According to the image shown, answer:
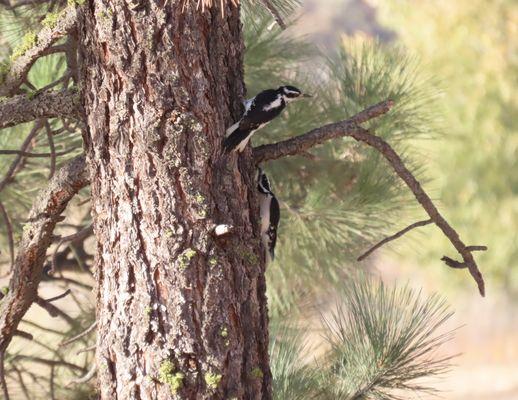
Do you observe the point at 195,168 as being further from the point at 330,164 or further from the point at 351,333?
the point at 330,164

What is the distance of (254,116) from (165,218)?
0.98 ft

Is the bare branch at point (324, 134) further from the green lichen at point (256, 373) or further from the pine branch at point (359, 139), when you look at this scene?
the green lichen at point (256, 373)

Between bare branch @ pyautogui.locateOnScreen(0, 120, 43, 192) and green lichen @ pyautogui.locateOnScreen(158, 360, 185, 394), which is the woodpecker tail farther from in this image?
bare branch @ pyautogui.locateOnScreen(0, 120, 43, 192)

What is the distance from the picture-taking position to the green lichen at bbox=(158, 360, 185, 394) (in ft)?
4.68

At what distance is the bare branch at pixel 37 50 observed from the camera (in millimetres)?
1570

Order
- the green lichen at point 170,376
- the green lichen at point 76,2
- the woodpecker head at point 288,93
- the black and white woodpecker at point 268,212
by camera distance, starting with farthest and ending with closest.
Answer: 1. the black and white woodpecker at point 268,212
2. the woodpecker head at point 288,93
3. the green lichen at point 76,2
4. the green lichen at point 170,376

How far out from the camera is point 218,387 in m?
1.45

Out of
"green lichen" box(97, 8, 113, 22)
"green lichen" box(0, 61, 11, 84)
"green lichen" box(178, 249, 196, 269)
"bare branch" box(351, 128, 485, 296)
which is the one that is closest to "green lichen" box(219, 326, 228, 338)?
"green lichen" box(178, 249, 196, 269)

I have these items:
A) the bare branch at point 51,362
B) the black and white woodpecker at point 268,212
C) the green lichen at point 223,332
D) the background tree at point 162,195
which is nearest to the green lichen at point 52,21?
the background tree at point 162,195

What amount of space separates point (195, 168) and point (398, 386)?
28.3 inches

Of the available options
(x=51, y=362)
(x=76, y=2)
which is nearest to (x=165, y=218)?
(x=76, y=2)

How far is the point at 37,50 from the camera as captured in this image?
1626 mm

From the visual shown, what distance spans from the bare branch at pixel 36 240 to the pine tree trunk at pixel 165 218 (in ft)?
0.32

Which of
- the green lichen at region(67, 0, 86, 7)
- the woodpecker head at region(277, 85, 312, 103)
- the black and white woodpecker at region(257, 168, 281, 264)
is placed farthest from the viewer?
the black and white woodpecker at region(257, 168, 281, 264)
